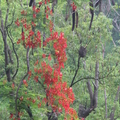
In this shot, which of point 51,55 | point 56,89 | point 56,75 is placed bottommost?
point 56,89

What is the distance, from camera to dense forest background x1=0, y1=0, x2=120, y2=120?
827 centimetres

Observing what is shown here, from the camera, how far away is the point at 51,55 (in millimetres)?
7887

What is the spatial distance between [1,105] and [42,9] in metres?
2.41

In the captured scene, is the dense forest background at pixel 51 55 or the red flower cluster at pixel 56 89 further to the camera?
the dense forest background at pixel 51 55

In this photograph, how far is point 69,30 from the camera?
14.9m

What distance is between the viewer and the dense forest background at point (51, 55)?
8273mm

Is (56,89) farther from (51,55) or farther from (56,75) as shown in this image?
(51,55)

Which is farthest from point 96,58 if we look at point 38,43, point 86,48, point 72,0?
point 38,43

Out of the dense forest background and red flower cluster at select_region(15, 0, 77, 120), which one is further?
the dense forest background

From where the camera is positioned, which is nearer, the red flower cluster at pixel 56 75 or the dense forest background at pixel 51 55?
the red flower cluster at pixel 56 75

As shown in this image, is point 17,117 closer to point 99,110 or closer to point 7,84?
point 7,84

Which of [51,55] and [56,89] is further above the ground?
[51,55]

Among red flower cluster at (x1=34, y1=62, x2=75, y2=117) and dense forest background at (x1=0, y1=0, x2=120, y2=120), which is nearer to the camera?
red flower cluster at (x1=34, y1=62, x2=75, y2=117)

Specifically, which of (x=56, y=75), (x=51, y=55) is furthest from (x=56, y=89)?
(x=51, y=55)
